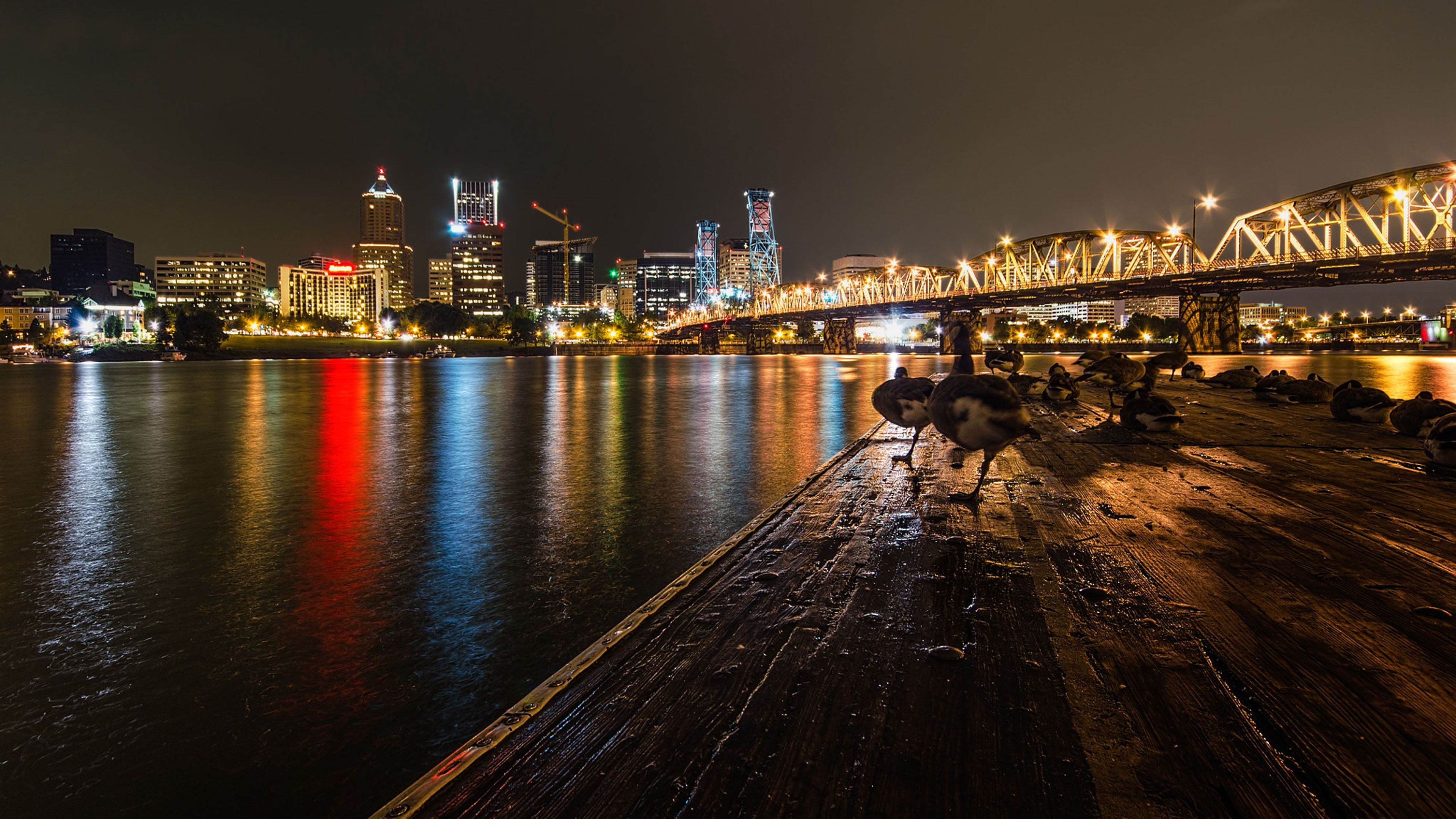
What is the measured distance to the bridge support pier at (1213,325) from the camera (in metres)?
87.7

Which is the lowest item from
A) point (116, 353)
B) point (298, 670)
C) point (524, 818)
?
point (298, 670)

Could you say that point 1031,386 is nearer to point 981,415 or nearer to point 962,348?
point 962,348

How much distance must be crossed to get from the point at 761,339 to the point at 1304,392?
155 meters

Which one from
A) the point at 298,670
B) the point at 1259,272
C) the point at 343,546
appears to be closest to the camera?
the point at 298,670

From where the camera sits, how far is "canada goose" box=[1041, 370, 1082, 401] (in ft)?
59.3

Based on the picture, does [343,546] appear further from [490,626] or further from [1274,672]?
[1274,672]

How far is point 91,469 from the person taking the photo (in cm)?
1276

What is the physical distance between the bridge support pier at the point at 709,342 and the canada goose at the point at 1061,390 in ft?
419

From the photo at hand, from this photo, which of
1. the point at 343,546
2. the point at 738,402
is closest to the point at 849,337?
the point at 738,402

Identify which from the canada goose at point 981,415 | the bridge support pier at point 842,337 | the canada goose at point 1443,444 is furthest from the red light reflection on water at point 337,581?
the bridge support pier at point 842,337

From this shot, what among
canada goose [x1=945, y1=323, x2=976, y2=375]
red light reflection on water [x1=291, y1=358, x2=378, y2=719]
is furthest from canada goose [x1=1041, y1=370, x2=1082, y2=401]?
red light reflection on water [x1=291, y1=358, x2=378, y2=719]

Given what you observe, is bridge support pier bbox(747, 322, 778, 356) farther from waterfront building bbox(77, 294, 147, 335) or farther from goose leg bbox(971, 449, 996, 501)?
waterfront building bbox(77, 294, 147, 335)

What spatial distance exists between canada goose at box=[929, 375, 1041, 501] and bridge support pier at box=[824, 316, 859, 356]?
125720mm

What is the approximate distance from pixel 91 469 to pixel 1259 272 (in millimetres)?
91964
